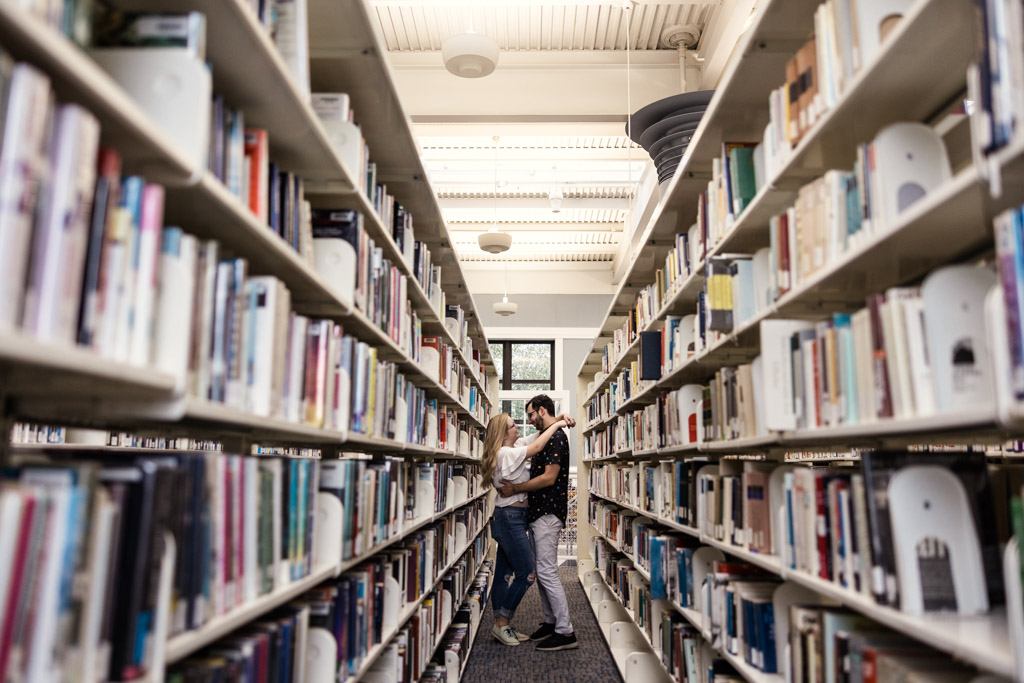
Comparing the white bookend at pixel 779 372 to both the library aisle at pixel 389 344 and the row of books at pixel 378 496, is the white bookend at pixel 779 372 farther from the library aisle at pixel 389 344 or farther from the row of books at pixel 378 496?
the row of books at pixel 378 496

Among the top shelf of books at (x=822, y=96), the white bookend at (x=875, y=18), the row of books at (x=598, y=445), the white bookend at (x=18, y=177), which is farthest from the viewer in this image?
the row of books at (x=598, y=445)

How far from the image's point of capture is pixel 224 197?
1231 millimetres

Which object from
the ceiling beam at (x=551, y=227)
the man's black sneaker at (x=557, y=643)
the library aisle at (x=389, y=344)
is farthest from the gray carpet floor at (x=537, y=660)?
the ceiling beam at (x=551, y=227)

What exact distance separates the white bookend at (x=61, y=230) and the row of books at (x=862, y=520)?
1317 millimetres

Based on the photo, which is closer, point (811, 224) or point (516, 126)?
point (811, 224)

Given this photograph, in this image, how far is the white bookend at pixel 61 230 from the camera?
0.81 metres

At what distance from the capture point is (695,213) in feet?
10.7

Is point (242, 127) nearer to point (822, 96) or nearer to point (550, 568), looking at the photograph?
point (822, 96)

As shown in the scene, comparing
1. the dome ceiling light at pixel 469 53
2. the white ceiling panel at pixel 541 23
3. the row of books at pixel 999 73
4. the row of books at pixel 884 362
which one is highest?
the white ceiling panel at pixel 541 23

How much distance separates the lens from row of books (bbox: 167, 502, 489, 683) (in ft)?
4.46

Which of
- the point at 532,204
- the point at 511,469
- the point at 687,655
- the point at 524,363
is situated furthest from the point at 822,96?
the point at 524,363

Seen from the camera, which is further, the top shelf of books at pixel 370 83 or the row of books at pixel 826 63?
the top shelf of books at pixel 370 83

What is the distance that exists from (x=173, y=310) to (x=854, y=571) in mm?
1355

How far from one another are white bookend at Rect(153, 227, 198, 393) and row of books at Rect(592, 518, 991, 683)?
132 centimetres
